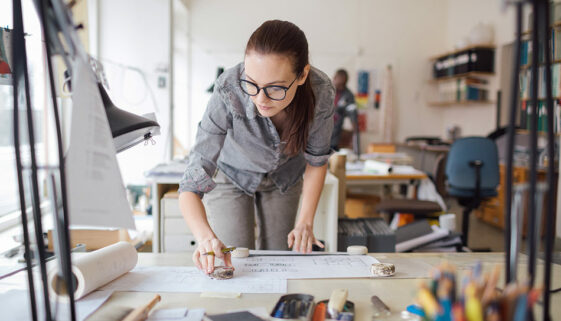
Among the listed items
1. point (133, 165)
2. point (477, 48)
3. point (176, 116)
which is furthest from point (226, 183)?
point (477, 48)

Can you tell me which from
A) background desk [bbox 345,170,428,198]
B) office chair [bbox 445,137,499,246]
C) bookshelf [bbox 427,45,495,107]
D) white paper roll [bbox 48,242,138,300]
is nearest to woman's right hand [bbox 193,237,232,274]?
white paper roll [bbox 48,242,138,300]

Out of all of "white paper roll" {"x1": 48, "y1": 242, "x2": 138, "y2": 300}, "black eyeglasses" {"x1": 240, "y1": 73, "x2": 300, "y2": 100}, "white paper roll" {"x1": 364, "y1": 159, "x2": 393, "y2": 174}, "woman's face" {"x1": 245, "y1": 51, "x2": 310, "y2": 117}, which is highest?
"woman's face" {"x1": 245, "y1": 51, "x2": 310, "y2": 117}

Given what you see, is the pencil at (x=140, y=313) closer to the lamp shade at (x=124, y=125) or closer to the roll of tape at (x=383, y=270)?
the lamp shade at (x=124, y=125)

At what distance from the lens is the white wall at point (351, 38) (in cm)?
591

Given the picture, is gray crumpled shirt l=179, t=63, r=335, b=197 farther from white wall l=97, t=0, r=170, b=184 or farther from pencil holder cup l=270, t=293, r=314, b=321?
white wall l=97, t=0, r=170, b=184

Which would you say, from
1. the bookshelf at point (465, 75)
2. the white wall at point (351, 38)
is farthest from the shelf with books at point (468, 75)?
the white wall at point (351, 38)

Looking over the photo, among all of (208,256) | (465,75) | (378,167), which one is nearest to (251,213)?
(208,256)

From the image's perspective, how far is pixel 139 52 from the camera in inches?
140

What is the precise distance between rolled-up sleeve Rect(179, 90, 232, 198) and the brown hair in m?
0.20

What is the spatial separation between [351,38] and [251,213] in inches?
204

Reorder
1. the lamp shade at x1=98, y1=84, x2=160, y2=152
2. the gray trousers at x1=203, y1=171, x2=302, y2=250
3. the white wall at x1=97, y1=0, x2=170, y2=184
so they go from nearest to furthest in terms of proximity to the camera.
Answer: the lamp shade at x1=98, y1=84, x2=160, y2=152 < the gray trousers at x1=203, y1=171, x2=302, y2=250 < the white wall at x1=97, y1=0, x2=170, y2=184

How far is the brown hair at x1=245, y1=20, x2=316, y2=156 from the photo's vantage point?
104 centimetres

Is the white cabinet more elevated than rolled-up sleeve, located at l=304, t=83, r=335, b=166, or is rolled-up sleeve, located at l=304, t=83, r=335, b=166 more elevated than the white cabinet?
rolled-up sleeve, located at l=304, t=83, r=335, b=166

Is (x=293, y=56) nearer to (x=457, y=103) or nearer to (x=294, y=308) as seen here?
(x=294, y=308)
